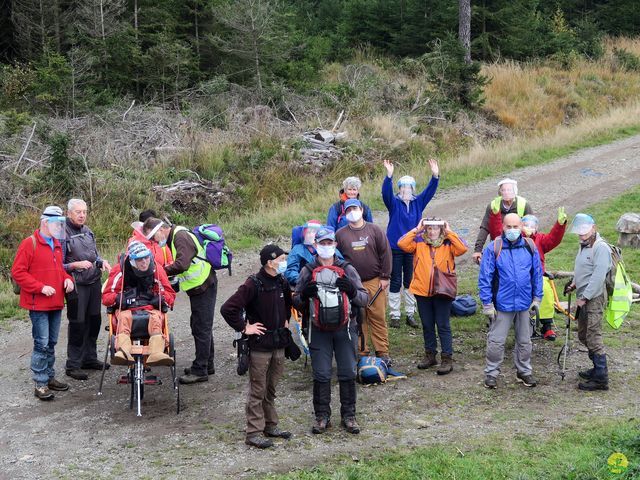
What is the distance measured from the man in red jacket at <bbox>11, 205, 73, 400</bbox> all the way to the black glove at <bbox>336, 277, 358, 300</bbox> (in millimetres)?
2940

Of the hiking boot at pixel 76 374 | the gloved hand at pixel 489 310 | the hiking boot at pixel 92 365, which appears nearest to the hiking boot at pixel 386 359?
the gloved hand at pixel 489 310

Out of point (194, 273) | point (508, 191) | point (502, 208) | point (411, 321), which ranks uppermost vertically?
point (508, 191)

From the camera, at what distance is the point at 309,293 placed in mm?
6941

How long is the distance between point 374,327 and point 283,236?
606 cm

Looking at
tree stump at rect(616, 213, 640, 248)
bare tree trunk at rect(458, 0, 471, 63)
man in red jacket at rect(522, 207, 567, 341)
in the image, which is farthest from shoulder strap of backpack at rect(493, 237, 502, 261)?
bare tree trunk at rect(458, 0, 471, 63)

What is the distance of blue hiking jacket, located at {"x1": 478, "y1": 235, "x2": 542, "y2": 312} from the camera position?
7.94 m

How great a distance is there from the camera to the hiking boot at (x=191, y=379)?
27.1 feet

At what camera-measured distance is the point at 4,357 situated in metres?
9.33

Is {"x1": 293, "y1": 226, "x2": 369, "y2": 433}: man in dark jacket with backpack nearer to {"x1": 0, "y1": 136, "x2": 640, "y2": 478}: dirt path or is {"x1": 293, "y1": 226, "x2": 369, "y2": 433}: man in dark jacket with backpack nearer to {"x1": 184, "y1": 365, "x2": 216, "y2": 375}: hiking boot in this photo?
{"x1": 0, "y1": 136, "x2": 640, "y2": 478}: dirt path

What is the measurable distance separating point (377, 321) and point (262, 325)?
2.01 m

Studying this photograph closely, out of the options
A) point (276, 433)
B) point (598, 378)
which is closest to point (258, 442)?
point (276, 433)

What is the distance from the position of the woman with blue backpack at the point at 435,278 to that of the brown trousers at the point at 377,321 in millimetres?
363

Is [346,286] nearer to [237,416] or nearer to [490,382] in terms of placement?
[237,416]

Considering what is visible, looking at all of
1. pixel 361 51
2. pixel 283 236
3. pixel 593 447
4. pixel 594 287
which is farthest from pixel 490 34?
pixel 593 447
